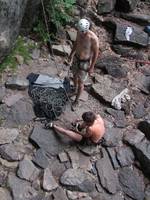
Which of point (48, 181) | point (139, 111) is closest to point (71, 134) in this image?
point (48, 181)

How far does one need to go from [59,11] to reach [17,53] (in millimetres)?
1615

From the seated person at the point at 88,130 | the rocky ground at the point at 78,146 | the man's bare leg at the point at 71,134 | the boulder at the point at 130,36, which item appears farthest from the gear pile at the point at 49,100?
the boulder at the point at 130,36

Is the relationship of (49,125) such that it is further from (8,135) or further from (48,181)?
(48,181)

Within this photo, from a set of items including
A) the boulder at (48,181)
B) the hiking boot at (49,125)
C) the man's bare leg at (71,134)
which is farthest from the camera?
the hiking boot at (49,125)

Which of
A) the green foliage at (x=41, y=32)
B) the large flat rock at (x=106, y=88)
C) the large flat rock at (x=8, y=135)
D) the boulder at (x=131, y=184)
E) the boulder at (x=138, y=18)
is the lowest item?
the boulder at (x=131, y=184)

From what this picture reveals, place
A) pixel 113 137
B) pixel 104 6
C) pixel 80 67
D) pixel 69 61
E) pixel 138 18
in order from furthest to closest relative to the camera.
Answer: pixel 138 18
pixel 104 6
pixel 69 61
pixel 113 137
pixel 80 67

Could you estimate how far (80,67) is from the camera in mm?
9414

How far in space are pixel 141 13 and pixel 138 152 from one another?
5.29m

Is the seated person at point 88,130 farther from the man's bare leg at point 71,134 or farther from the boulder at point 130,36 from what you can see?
the boulder at point 130,36

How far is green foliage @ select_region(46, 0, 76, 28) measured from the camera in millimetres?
11082

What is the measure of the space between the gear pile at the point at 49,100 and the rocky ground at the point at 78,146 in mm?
137

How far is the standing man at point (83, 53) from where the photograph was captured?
8961 millimetres

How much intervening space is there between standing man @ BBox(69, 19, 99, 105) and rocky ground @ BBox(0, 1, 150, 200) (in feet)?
2.64

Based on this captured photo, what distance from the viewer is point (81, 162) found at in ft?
29.7
